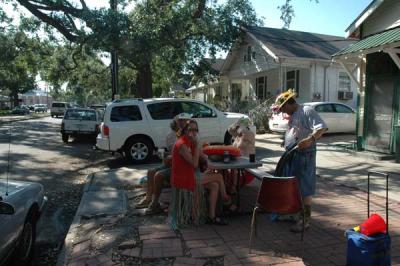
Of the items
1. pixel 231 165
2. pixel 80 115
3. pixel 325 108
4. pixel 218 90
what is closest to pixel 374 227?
pixel 231 165

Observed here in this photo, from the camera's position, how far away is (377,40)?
10.1m

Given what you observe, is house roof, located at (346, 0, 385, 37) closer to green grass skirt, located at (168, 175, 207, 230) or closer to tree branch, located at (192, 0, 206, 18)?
green grass skirt, located at (168, 175, 207, 230)

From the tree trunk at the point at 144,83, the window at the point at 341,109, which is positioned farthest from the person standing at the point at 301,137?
the tree trunk at the point at 144,83

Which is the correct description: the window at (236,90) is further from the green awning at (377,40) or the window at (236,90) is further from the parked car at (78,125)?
the green awning at (377,40)

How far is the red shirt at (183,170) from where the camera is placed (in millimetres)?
5211

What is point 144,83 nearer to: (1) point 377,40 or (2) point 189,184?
(1) point 377,40

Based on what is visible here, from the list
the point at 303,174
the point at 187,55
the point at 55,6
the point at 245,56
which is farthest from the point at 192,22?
the point at 303,174

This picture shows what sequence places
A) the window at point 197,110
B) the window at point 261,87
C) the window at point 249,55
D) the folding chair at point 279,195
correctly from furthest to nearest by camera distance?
the window at point 261,87 < the window at point 249,55 < the window at point 197,110 < the folding chair at point 279,195

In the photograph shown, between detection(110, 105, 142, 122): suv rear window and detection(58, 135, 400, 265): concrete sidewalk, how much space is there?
3950mm

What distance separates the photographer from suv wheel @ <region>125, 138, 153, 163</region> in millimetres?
11250

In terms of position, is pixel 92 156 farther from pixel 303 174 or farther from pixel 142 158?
pixel 303 174

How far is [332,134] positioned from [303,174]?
12.2 m

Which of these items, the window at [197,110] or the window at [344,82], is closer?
the window at [197,110]

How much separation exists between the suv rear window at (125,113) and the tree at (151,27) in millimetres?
5560
